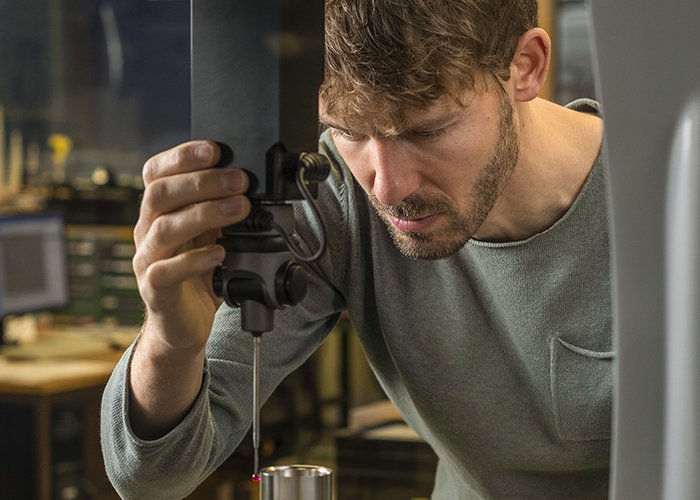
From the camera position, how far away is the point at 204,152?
771 millimetres

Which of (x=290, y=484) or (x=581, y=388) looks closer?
(x=290, y=484)

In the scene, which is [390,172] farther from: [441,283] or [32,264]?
[32,264]

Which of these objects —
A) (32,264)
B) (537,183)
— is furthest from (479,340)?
(32,264)

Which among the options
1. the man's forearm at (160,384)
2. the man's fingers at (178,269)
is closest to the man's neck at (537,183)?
the man's forearm at (160,384)

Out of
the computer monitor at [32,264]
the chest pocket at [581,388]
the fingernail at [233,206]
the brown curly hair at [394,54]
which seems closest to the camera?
the fingernail at [233,206]

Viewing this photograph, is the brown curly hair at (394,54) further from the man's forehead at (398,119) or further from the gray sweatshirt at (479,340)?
the gray sweatshirt at (479,340)

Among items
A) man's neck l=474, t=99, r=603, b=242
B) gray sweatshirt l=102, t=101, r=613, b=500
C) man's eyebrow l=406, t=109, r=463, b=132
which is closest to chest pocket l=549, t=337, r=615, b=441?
gray sweatshirt l=102, t=101, r=613, b=500

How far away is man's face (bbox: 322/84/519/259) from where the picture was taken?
3.48ft

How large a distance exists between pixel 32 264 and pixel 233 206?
13.2 feet

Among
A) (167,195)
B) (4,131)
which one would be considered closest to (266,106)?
Answer: (167,195)

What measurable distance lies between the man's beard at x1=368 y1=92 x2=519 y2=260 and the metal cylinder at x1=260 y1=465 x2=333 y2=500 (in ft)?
1.02

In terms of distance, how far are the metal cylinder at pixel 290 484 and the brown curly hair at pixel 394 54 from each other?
0.34 metres

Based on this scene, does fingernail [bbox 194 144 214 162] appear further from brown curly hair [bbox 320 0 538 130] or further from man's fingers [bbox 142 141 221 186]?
brown curly hair [bbox 320 0 538 130]

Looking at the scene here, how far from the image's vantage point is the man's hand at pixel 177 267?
78 cm
